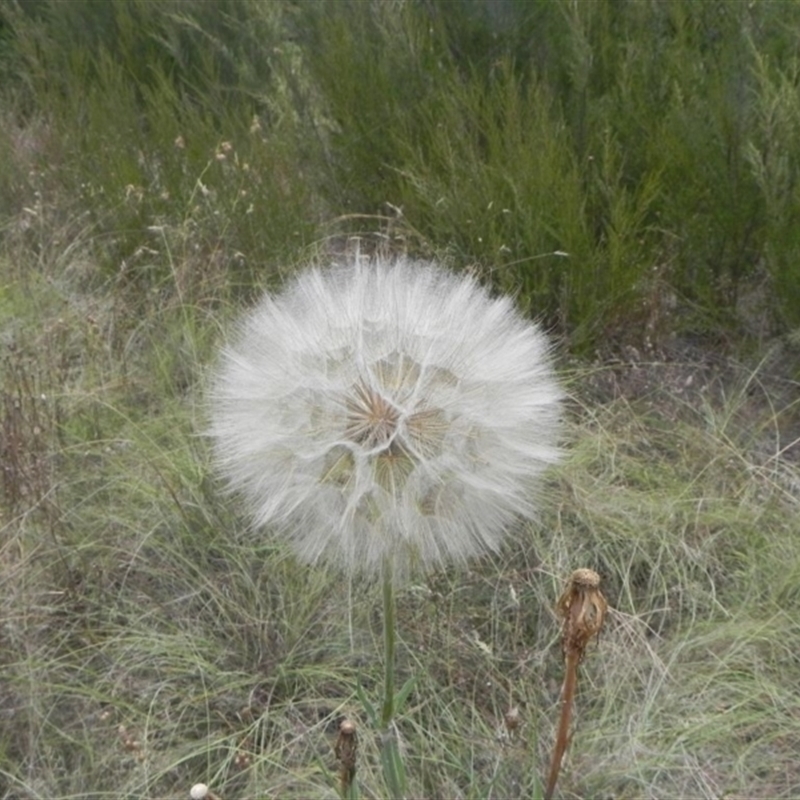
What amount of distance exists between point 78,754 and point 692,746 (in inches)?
41.9

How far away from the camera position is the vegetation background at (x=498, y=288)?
2146mm

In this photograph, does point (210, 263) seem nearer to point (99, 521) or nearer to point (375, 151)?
point (375, 151)

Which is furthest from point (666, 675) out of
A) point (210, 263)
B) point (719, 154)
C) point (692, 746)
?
point (210, 263)

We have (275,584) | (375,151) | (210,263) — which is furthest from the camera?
(375,151)

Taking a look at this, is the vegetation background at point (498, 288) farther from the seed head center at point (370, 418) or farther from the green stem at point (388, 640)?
the seed head center at point (370, 418)

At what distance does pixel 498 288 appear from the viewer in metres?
3.13

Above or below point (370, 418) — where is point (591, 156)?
below

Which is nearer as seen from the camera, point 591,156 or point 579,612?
point 579,612

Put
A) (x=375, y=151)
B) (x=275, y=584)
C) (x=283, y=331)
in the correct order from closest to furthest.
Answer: (x=283, y=331)
(x=275, y=584)
(x=375, y=151)

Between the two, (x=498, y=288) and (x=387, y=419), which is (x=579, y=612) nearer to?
(x=387, y=419)

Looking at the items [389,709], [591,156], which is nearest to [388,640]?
[389,709]

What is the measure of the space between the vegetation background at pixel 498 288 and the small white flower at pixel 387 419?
1.23 feet

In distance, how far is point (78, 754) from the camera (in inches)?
85.1

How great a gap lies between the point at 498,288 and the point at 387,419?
172 cm
